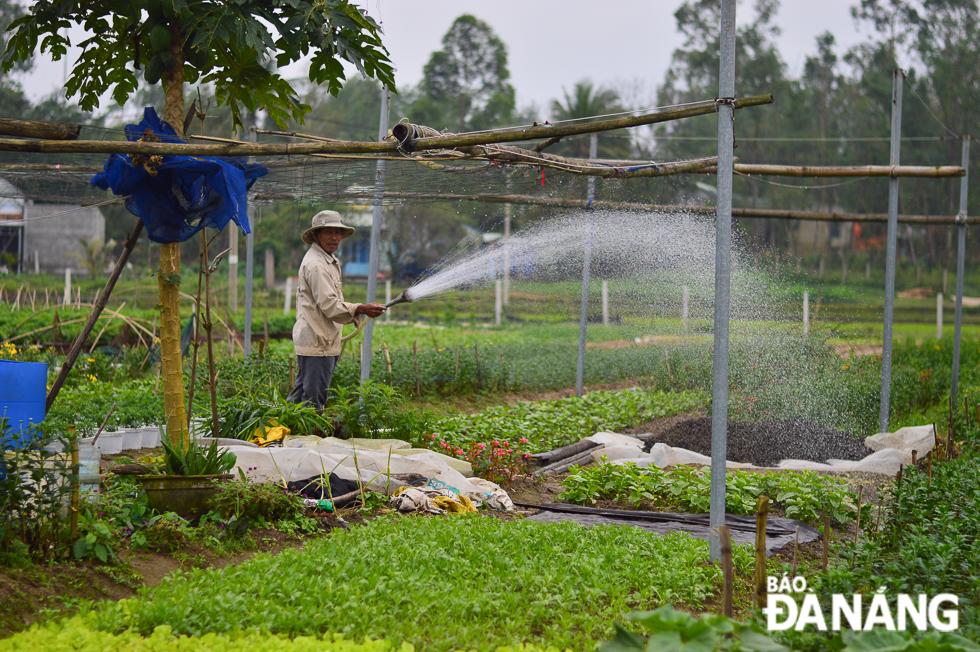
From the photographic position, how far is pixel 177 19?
5406 millimetres

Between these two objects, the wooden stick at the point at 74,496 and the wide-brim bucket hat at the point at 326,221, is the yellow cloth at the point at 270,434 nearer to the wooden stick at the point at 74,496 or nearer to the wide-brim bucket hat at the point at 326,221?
the wide-brim bucket hat at the point at 326,221

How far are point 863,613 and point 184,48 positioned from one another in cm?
517

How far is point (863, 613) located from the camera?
354 cm

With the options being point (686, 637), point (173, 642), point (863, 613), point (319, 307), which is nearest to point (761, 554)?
point (863, 613)

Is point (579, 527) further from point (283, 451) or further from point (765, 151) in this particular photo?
point (765, 151)

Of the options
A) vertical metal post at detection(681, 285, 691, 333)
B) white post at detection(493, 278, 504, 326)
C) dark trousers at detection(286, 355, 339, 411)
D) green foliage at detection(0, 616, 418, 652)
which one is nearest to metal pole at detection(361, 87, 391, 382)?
dark trousers at detection(286, 355, 339, 411)

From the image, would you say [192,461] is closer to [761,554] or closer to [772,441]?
[761,554]

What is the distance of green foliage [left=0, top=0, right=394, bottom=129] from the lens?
5039mm

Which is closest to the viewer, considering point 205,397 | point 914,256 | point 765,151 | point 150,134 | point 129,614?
point 129,614

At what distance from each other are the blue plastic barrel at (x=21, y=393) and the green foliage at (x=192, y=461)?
745 millimetres

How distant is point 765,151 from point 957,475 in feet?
113

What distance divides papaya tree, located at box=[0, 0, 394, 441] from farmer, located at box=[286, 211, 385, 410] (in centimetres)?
139

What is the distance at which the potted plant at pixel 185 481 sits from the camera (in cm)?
493

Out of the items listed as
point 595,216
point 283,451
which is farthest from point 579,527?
point 595,216
